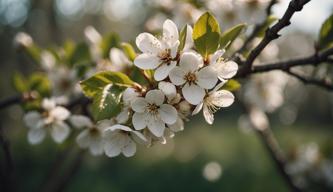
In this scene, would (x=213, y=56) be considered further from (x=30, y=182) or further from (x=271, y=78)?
(x=30, y=182)

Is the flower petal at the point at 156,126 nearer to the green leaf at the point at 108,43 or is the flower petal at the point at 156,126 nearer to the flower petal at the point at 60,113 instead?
the flower petal at the point at 60,113

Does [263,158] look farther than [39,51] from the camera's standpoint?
Yes

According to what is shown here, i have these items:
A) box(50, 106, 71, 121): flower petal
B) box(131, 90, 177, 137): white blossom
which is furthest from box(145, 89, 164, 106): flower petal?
box(50, 106, 71, 121): flower petal

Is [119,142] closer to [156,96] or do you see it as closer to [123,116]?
[123,116]

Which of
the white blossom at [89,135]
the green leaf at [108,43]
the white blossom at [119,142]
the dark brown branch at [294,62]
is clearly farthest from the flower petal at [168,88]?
the green leaf at [108,43]

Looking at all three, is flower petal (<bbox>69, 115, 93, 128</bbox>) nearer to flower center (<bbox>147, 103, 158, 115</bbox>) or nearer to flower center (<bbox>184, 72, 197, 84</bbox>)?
flower center (<bbox>147, 103, 158, 115</bbox>)

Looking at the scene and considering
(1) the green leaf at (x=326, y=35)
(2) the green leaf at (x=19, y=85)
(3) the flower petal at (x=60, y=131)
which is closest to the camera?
(1) the green leaf at (x=326, y=35)

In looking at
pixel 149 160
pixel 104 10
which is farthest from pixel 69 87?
pixel 104 10
